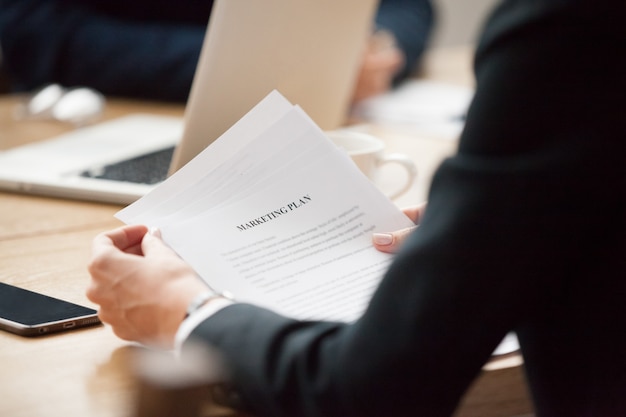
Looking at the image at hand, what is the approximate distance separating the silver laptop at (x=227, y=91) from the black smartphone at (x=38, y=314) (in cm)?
27

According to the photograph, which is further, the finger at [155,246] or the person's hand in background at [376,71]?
the person's hand in background at [376,71]

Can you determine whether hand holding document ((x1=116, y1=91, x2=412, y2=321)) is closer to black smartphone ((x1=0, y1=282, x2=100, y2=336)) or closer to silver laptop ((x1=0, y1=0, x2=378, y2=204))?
black smartphone ((x1=0, y1=282, x2=100, y2=336))

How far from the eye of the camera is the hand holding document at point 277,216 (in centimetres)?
69

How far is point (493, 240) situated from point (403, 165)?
0.50m

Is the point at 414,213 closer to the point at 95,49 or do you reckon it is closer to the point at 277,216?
the point at 277,216

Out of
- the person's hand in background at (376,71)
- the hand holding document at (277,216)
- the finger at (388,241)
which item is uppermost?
the hand holding document at (277,216)

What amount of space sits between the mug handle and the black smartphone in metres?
0.42

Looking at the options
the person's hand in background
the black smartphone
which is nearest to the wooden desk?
the black smartphone

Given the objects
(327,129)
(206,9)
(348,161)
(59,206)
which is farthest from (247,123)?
(206,9)

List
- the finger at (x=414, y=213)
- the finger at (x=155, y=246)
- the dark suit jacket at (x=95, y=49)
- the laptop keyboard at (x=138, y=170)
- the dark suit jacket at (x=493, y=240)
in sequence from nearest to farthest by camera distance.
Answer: the dark suit jacket at (x=493, y=240), the finger at (x=155, y=246), the finger at (x=414, y=213), the laptop keyboard at (x=138, y=170), the dark suit jacket at (x=95, y=49)

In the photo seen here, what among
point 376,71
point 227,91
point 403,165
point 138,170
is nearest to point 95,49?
point 376,71

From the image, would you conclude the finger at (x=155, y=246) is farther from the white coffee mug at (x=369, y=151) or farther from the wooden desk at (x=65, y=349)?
the white coffee mug at (x=369, y=151)

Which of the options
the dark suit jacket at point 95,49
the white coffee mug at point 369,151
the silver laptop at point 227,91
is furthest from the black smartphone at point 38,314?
the dark suit jacket at point 95,49

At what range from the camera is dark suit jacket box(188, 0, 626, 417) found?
0.51 meters
